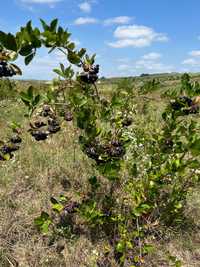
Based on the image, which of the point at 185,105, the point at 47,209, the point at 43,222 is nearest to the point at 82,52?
the point at 185,105

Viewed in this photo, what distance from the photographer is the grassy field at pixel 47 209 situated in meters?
2.41

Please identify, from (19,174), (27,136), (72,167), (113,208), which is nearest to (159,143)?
(113,208)

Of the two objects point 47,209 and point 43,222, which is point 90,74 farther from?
point 47,209

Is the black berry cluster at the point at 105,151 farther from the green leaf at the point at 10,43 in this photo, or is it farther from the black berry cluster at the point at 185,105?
the green leaf at the point at 10,43

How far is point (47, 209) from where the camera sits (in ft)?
9.32

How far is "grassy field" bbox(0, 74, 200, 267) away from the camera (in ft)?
7.89

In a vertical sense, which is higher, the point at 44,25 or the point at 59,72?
the point at 44,25

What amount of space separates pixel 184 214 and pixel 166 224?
25 centimetres

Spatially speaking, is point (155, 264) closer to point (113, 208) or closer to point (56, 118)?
point (113, 208)

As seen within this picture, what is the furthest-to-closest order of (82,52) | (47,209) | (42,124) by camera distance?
(47,209) → (42,124) → (82,52)

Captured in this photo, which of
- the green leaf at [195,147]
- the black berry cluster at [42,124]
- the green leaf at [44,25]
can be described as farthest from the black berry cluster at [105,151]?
the green leaf at [44,25]

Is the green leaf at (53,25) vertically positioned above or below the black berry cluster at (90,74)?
above

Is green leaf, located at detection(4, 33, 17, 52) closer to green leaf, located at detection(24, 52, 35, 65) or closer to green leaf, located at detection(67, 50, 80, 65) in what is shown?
green leaf, located at detection(24, 52, 35, 65)

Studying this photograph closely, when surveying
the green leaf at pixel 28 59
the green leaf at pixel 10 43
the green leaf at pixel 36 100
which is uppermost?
the green leaf at pixel 10 43
